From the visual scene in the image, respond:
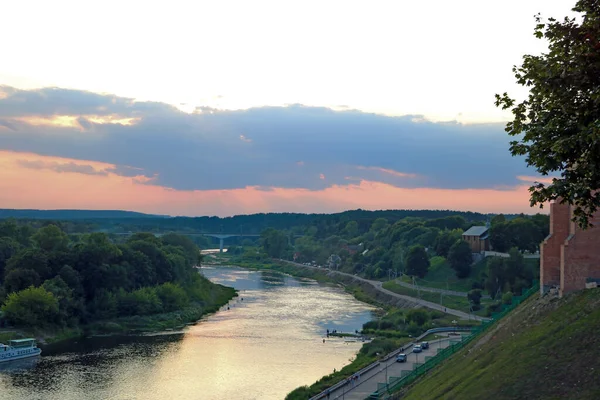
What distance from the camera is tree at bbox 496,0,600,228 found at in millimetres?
21781

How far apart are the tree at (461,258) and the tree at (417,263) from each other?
8.77m

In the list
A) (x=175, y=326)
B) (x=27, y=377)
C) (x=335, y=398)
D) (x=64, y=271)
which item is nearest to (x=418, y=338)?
(x=335, y=398)

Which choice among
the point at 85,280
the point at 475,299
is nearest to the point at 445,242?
the point at 475,299

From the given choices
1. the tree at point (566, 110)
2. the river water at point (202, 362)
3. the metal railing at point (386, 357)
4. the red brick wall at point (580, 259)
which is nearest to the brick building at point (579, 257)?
the red brick wall at point (580, 259)

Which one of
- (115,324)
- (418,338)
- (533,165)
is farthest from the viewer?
(115,324)

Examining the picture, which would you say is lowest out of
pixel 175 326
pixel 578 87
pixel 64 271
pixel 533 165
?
pixel 175 326

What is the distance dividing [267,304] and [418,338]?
42272mm

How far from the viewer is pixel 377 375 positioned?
60.8 meters

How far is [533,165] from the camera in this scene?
24578mm

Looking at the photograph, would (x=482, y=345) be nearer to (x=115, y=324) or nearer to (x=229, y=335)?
(x=229, y=335)

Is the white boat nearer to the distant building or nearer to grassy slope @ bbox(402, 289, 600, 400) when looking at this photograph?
grassy slope @ bbox(402, 289, 600, 400)

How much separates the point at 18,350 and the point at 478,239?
273ft

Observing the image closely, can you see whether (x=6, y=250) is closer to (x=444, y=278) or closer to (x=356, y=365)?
(x=356, y=365)

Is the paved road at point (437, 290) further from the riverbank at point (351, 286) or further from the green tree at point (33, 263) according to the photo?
the green tree at point (33, 263)
